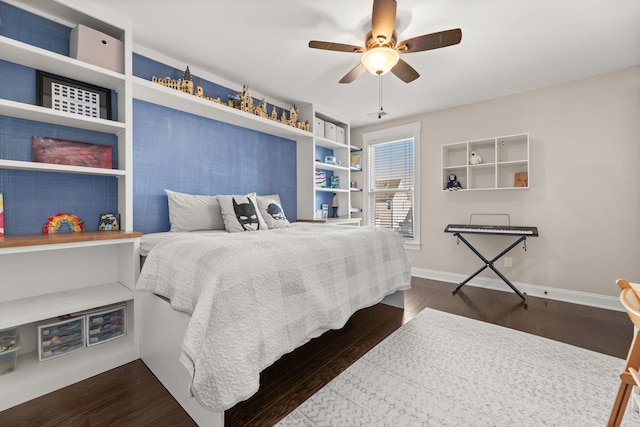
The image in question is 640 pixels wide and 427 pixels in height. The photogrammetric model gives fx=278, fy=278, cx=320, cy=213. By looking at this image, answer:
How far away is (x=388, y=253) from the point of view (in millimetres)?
2498

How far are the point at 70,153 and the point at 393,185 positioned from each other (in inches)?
158

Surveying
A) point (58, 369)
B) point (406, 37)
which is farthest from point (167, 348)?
point (406, 37)

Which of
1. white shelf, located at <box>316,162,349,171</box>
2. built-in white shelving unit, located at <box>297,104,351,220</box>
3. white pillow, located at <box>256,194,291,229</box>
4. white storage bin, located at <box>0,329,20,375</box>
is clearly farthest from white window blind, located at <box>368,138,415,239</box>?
white storage bin, located at <box>0,329,20,375</box>

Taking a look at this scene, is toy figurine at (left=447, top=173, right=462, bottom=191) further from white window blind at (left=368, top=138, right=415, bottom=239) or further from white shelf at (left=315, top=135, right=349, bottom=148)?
white shelf at (left=315, top=135, right=349, bottom=148)

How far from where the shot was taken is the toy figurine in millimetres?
3814

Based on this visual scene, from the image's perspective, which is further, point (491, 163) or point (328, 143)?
point (328, 143)

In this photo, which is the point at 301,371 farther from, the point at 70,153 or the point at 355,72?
the point at 355,72

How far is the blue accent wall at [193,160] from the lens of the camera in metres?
2.54

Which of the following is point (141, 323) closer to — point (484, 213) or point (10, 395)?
point (10, 395)

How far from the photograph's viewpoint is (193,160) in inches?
114

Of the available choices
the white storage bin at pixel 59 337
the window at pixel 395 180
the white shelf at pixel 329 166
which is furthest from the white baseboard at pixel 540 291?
the white storage bin at pixel 59 337

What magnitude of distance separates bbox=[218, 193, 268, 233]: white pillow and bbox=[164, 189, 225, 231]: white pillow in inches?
4.5

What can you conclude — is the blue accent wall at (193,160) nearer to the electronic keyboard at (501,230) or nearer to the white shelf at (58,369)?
the white shelf at (58,369)

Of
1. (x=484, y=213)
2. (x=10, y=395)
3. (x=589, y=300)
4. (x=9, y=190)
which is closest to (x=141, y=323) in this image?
(x=10, y=395)
